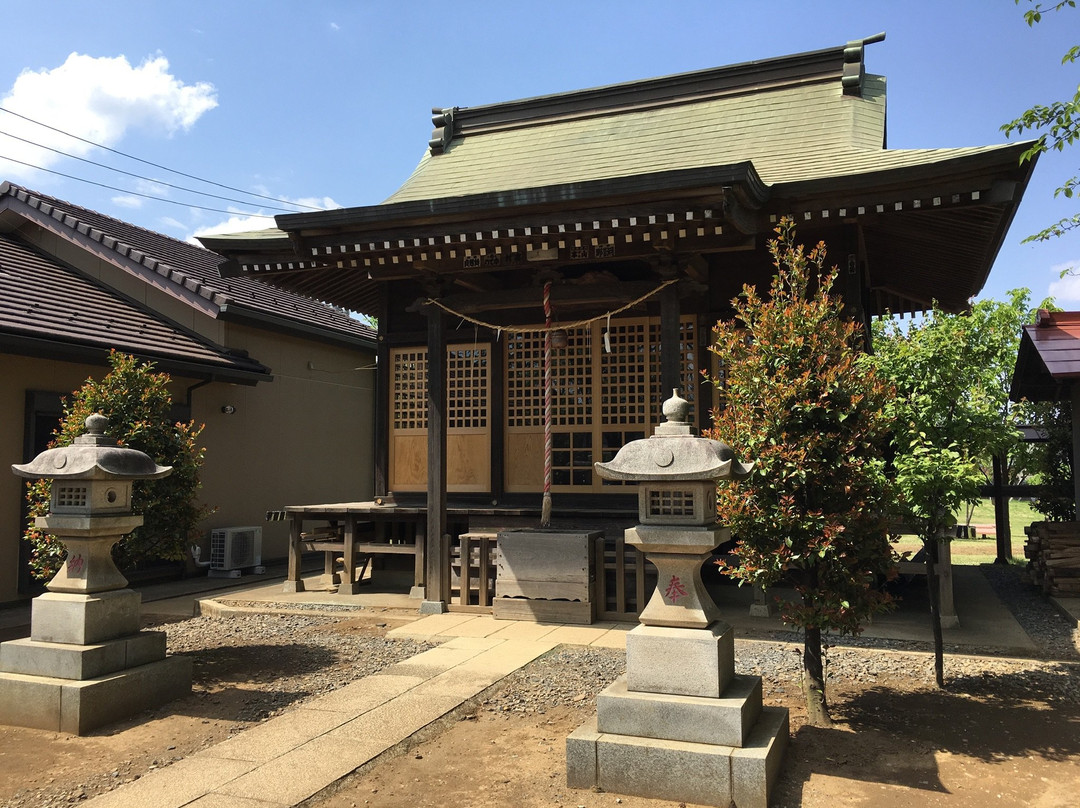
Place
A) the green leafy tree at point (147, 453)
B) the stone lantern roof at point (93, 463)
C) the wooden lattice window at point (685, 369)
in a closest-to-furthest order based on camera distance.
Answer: the stone lantern roof at point (93, 463), the green leafy tree at point (147, 453), the wooden lattice window at point (685, 369)

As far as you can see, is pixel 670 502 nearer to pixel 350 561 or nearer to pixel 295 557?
pixel 350 561

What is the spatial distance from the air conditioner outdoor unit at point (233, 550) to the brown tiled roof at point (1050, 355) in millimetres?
10852

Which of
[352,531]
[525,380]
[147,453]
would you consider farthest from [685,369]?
[147,453]

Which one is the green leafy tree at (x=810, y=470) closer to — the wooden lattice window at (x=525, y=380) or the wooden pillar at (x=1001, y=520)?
the wooden lattice window at (x=525, y=380)

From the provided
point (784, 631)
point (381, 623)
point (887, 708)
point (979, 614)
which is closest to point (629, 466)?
point (887, 708)

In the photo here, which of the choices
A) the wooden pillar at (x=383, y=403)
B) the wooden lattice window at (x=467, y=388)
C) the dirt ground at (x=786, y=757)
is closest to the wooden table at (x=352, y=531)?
the wooden pillar at (x=383, y=403)

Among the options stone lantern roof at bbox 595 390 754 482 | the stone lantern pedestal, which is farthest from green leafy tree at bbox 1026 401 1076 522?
the stone lantern pedestal

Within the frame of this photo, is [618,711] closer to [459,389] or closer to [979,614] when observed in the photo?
[979,614]

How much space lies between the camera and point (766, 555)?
4445 mm

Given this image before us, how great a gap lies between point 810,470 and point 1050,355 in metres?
6.08

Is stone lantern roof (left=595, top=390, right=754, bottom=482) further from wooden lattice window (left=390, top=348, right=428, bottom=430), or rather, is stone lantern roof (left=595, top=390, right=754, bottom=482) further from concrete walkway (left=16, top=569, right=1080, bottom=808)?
wooden lattice window (left=390, top=348, right=428, bottom=430)

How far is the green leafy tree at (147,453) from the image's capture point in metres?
6.12

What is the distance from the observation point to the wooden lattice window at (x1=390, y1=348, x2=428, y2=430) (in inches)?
409

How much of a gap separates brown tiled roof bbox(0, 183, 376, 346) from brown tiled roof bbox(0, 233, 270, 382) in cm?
68
